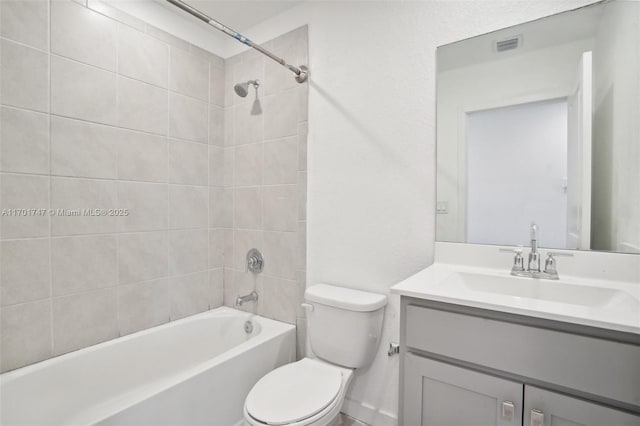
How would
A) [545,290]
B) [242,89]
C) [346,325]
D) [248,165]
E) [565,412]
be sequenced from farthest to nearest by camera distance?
1. [248,165]
2. [242,89]
3. [346,325]
4. [545,290]
5. [565,412]

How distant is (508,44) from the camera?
1.35m

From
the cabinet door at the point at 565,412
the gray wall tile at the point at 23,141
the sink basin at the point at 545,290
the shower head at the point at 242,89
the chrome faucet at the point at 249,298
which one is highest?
the shower head at the point at 242,89

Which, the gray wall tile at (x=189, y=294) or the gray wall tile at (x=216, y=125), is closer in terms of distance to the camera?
the gray wall tile at (x=189, y=294)

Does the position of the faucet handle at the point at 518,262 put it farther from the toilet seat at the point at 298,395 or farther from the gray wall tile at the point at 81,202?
the gray wall tile at the point at 81,202

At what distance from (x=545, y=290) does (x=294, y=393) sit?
1.06 meters

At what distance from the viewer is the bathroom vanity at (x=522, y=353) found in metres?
0.80

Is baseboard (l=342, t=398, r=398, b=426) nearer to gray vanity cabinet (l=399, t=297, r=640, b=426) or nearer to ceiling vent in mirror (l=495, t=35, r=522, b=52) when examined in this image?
gray vanity cabinet (l=399, t=297, r=640, b=426)

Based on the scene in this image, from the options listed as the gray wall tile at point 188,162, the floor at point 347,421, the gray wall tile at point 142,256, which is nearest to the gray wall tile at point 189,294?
the gray wall tile at point 142,256

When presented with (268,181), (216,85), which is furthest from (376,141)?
(216,85)

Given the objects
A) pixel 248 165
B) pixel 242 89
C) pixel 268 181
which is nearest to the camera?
pixel 242 89

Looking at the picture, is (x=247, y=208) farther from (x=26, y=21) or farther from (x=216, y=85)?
(x=26, y=21)

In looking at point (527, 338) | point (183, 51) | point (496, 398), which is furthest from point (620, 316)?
point (183, 51)

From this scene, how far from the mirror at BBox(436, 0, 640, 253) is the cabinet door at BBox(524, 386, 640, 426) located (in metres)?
0.62

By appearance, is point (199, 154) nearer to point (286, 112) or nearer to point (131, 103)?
point (131, 103)
